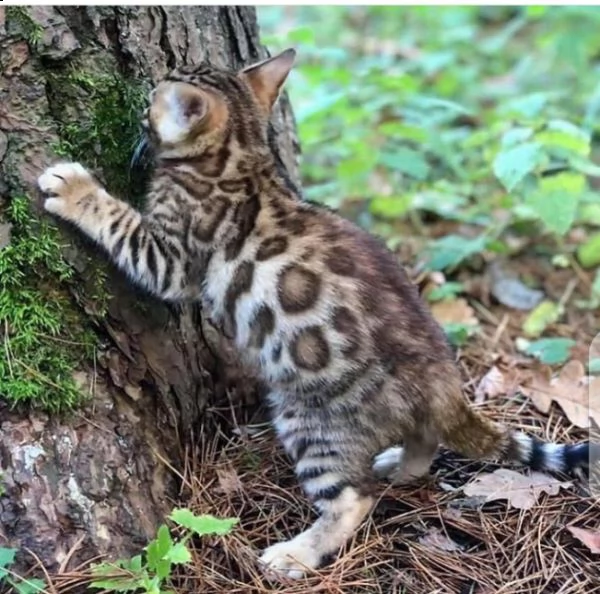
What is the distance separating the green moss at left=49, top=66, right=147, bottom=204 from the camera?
2838 millimetres

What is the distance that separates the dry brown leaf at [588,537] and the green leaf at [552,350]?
3.57 ft

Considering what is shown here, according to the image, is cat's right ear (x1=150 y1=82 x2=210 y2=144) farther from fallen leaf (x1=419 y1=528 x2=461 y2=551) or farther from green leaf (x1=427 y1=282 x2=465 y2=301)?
green leaf (x1=427 y1=282 x2=465 y2=301)

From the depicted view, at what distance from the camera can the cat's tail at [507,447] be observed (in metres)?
3.11

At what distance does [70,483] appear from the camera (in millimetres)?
2684

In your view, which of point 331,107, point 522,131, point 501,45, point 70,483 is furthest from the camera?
point 501,45

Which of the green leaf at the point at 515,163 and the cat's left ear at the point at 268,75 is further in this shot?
the green leaf at the point at 515,163

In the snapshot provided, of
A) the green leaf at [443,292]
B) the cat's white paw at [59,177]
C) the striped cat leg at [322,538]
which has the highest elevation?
the cat's white paw at [59,177]

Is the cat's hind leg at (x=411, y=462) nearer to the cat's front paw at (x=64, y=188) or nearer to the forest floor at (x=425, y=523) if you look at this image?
the forest floor at (x=425, y=523)

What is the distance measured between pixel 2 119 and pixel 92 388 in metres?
0.79

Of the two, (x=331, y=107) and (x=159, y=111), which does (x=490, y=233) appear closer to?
(x=331, y=107)

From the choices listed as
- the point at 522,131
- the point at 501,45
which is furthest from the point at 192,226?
the point at 501,45

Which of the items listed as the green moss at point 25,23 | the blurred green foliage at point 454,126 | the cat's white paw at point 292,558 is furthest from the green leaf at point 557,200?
the green moss at point 25,23

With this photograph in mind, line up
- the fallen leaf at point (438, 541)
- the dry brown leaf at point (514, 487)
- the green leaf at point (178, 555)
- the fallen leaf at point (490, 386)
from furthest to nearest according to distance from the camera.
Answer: the fallen leaf at point (490, 386) → the dry brown leaf at point (514, 487) → the fallen leaf at point (438, 541) → the green leaf at point (178, 555)

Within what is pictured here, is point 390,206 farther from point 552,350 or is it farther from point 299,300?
point 299,300
